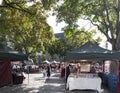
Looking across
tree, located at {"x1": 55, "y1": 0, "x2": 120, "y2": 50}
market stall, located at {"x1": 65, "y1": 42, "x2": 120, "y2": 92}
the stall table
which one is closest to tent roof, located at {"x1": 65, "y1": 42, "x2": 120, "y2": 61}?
market stall, located at {"x1": 65, "y1": 42, "x2": 120, "y2": 92}

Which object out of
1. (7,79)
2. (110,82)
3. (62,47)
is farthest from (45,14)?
(62,47)

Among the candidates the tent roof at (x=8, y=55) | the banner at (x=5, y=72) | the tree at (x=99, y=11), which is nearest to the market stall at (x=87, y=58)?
the tent roof at (x=8, y=55)

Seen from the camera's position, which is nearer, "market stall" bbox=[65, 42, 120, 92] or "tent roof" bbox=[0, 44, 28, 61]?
"market stall" bbox=[65, 42, 120, 92]

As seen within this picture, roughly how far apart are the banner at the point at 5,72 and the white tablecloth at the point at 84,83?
4.65m

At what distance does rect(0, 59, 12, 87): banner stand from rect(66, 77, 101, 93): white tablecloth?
465cm

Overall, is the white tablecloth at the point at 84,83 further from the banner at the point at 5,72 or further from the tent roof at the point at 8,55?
the banner at the point at 5,72

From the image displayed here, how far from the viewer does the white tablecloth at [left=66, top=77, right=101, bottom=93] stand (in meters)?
19.9

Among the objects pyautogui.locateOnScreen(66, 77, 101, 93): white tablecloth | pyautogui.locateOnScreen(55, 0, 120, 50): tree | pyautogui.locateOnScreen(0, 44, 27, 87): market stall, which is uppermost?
pyautogui.locateOnScreen(55, 0, 120, 50): tree

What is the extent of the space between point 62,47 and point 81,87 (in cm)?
6748

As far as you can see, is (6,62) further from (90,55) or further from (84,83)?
(90,55)

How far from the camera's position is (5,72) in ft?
72.7

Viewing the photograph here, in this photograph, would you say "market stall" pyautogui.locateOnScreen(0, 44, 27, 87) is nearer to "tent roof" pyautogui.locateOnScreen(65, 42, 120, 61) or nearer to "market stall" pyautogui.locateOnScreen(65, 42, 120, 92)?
"market stall" pyautogui.locateOnScreen(65, 42, 120, 92)

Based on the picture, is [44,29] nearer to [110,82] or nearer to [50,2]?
[50,2]

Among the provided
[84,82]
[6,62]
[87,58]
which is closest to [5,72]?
[6,62]
